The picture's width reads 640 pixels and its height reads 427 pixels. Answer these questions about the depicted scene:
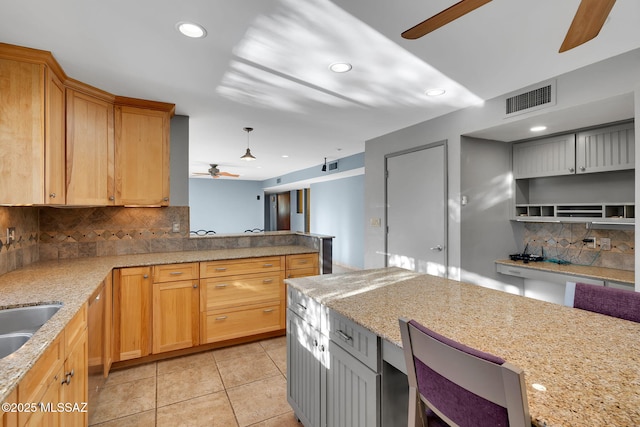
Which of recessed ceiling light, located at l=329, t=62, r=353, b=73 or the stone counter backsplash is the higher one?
recessed ceiling light, located at l=329, t=62, r=353, b=73

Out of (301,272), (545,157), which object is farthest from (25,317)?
(545,157)

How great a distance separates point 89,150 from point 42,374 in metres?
2.13

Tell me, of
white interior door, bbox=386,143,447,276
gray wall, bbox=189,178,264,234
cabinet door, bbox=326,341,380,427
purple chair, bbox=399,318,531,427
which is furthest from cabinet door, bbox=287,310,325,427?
gray wall, bbox=189,178,264,234

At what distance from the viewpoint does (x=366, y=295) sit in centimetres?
175

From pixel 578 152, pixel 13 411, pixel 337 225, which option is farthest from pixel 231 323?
pixel 337 225

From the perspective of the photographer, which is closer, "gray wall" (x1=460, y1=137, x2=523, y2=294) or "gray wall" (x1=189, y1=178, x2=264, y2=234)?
"gray wall" (x1=460, y1=137, x2=523, y2=294)

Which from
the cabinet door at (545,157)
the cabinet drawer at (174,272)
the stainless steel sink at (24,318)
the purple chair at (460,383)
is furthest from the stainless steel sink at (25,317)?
the cabinet door at (545,157)

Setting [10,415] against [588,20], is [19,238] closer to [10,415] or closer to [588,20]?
[10,415]

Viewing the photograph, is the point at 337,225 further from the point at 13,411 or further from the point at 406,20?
the point at 13,411

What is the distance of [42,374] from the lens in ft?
3.70

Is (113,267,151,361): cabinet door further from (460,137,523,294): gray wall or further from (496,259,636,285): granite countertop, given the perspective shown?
(496,259,636,285): granite countertop

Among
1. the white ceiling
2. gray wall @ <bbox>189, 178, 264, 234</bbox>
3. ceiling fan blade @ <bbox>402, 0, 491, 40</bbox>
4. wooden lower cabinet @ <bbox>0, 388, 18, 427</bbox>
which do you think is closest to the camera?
wooden lower cabinet @ <bbox>0, 388, 18, 427</bbox>

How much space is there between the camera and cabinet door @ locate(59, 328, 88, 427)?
1381 millimetres

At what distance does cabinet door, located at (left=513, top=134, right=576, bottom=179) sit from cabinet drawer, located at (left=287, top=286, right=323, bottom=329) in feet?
10.0
